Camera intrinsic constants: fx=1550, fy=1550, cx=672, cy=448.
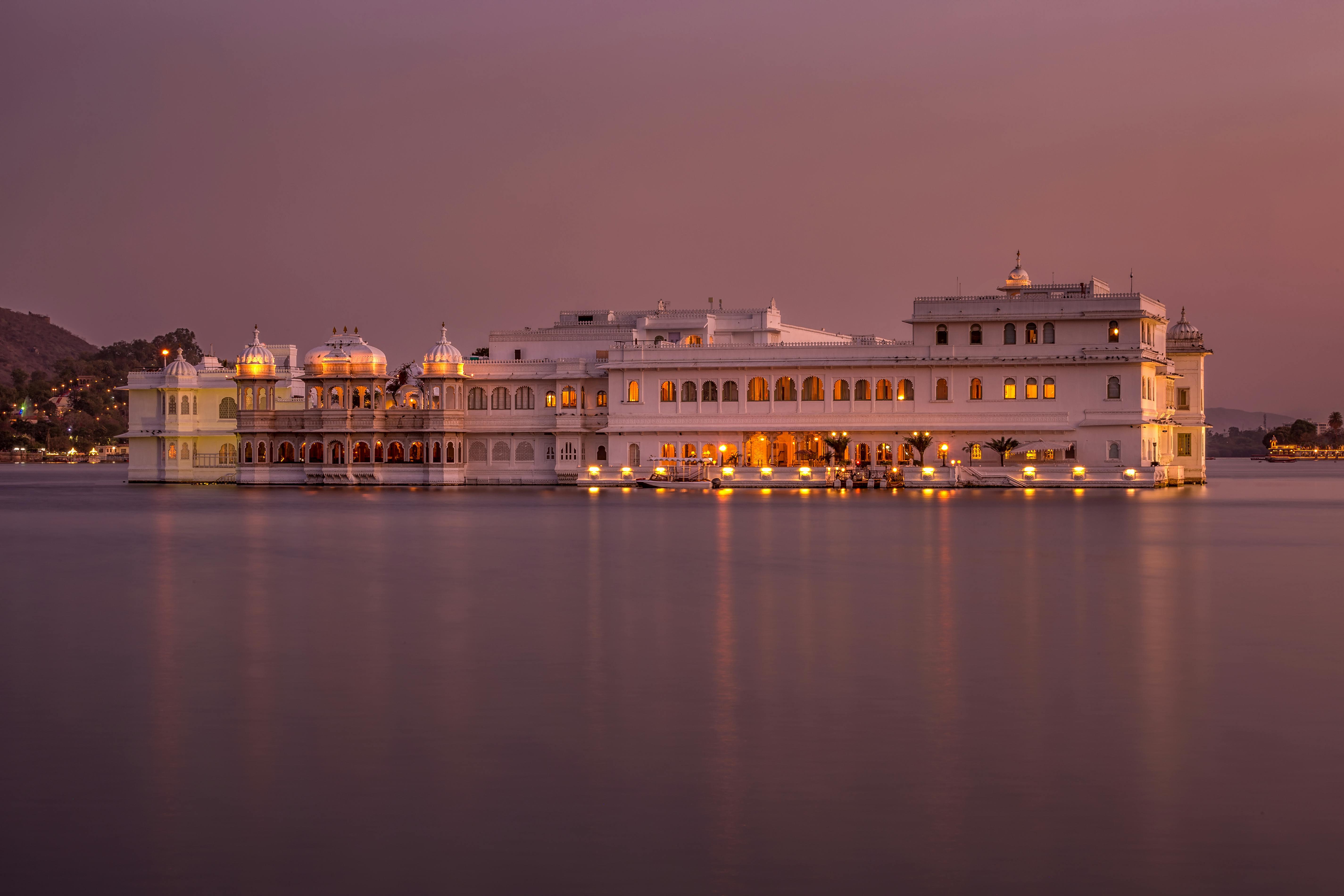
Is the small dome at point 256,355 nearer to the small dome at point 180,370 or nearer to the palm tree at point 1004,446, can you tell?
the small dome at point 180,370

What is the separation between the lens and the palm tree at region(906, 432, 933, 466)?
258 ft

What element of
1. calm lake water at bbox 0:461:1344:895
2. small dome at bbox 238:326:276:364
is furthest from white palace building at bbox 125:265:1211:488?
calm lake water at bbox 0:461:1344:895

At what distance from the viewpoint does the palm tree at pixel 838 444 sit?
79.8 metres

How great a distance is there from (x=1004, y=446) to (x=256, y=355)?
42.1 meters

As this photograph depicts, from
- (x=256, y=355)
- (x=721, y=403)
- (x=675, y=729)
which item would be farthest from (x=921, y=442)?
(x=675, y=729)

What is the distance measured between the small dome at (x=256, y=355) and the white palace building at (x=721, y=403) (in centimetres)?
11

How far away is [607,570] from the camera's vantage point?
28078mm

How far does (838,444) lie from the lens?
79812 mm

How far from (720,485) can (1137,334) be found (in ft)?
72.4

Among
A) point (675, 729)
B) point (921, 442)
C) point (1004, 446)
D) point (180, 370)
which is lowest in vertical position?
point (675, 729)

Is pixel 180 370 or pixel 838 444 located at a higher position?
pixel 180 370

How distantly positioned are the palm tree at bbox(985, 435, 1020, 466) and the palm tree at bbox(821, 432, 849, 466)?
712 cm

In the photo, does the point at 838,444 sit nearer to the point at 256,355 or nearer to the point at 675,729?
the point at 256,355

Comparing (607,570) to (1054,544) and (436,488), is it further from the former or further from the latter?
(436,488)
